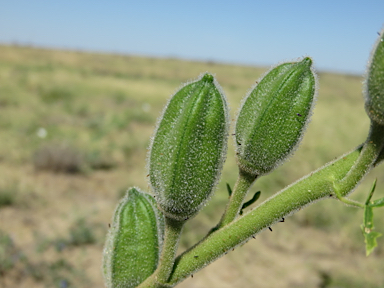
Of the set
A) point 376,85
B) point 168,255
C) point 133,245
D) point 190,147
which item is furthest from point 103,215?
point 376,85

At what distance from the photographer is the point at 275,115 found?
1031 millimetres

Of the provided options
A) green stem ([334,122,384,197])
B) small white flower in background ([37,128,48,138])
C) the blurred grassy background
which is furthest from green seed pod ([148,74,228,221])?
small white flower in background ([37,128,48,138])

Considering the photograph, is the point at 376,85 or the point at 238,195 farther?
the point at 238,195

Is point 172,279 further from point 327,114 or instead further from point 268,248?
point 327,114

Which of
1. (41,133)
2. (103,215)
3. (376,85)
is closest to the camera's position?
(376,85)

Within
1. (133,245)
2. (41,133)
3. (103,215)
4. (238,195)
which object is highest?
(238,195)

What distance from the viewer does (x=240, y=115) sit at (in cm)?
108

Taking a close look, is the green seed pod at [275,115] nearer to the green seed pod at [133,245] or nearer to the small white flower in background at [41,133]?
the green seed pod at [133,245]

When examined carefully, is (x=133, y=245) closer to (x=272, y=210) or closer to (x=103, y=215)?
(x=272, y=210)

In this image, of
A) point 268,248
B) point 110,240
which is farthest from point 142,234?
point 268,248

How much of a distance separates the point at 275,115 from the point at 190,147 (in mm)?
254

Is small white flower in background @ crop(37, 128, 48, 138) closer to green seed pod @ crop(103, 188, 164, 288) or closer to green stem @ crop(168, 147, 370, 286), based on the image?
green seed pod @ crop(103, 188, 164, 288)

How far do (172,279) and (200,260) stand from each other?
102 mm

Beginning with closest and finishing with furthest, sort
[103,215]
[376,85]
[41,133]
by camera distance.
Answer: [376,85] < [103,215] < [41,133]
